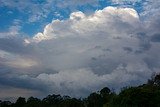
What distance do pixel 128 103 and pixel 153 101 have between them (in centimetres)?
550

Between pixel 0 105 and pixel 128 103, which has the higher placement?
pixel 0 105

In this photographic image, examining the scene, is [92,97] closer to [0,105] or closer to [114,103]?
[0,105]

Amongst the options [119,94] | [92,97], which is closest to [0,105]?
[92,97]

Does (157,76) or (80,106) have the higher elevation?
(157,76)

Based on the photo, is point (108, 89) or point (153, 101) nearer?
point (153, 101)

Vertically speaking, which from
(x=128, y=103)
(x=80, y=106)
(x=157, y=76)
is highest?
(x=157, y=76)

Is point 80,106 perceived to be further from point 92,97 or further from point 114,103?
point 114,103

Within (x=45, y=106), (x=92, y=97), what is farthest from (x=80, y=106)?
(x=45, y=106)

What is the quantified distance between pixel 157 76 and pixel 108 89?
2766 cm

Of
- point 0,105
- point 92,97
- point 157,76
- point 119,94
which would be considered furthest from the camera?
point 0,105

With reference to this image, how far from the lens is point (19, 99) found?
17375 cm

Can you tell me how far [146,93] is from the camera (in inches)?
2876

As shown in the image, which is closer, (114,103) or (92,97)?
(114,103)

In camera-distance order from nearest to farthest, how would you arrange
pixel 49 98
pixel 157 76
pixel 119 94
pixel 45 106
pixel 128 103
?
pixel 128 103 < pixel 119 94 < pixel 157 76 < pixel 45 106 < pixel 49 98
